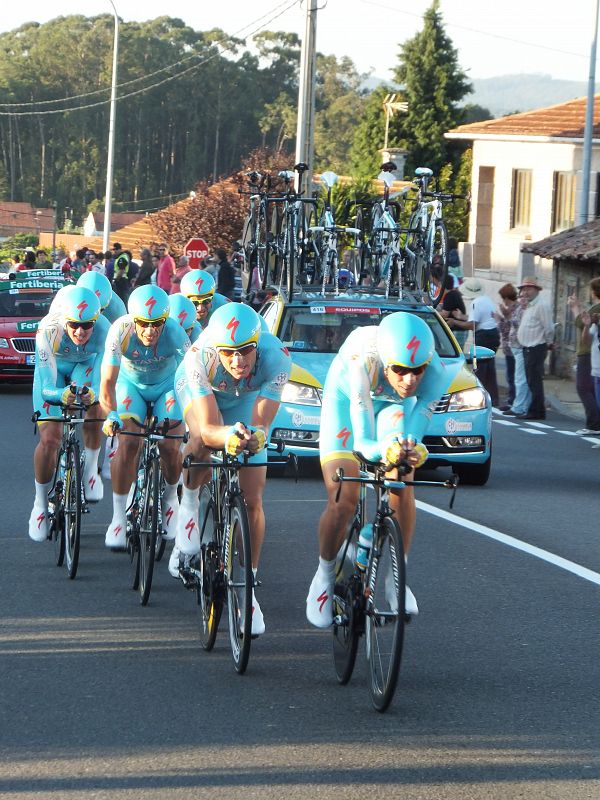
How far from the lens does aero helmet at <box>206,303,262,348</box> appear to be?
7.29 metres

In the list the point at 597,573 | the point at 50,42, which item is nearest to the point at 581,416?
the point at 597,573

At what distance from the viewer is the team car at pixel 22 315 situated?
2295 cm

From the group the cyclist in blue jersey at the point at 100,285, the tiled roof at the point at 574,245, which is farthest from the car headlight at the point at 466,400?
the tiled roof at the point at 574,245

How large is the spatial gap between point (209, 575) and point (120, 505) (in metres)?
2.20

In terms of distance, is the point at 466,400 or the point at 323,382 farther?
the point at 466,400

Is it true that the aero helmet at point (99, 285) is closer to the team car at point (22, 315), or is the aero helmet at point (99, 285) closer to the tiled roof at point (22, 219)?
the team car at point (22, 315)

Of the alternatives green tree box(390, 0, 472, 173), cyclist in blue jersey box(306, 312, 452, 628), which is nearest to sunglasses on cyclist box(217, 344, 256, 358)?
cyclist in blue jersey box(306, 312, 452, 628)

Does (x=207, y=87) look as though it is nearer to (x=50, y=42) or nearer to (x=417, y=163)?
(x=50, y=42)

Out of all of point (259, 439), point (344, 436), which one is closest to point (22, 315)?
point (344, 436)

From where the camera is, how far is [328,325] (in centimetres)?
1449

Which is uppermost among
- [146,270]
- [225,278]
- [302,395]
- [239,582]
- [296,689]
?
[146,270]

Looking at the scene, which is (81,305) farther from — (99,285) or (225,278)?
(225,278)

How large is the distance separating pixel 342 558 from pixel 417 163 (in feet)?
246

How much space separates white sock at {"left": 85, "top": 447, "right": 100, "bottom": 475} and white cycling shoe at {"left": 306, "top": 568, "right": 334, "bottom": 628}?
393cm
